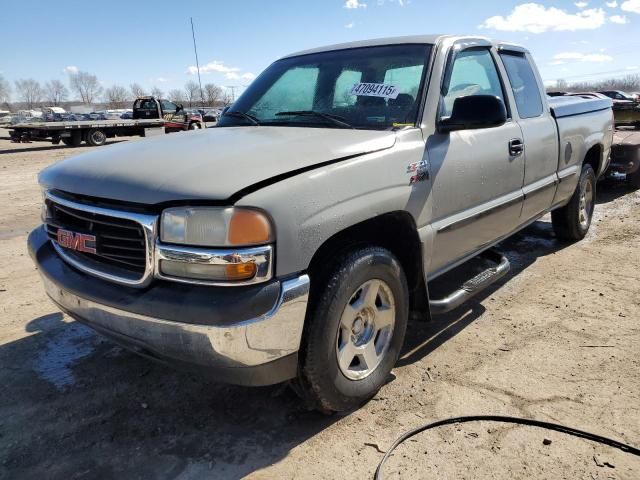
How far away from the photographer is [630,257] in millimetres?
5004

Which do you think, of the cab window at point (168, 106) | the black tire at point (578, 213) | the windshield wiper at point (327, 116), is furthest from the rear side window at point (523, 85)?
the cab window at point (168, 106)

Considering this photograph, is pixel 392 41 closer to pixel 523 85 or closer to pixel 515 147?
pixel 515 147

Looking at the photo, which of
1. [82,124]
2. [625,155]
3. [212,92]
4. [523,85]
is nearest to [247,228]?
[523,85]

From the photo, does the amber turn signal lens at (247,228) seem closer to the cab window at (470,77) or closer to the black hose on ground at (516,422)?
the black hose on ground at (516,422)

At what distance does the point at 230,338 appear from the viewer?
1.96m

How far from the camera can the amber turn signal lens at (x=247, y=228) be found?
196 cm

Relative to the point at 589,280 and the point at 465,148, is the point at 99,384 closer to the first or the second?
the point at 465,148

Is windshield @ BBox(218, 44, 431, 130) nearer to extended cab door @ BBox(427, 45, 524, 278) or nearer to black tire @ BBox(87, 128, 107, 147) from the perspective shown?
extended cab door @ BBox(427, 45, 524, 278)

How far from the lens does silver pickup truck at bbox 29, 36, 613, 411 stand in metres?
2.00

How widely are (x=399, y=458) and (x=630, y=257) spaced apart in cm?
392

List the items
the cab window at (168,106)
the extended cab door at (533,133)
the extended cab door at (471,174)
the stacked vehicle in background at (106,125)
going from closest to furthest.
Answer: the extended cab door at (471,174) → the extended cab door at (533,133) → the stacked vehicle in background at (106,125) → the cab window at (168,106)

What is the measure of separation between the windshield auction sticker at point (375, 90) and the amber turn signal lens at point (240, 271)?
1563mm

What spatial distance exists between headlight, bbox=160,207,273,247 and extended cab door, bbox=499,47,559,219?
258cm

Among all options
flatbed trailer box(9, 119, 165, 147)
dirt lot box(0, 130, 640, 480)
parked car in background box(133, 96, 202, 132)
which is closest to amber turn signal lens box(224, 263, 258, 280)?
dirt lot box(0, 130, 640, 480)
